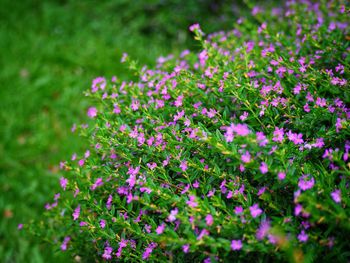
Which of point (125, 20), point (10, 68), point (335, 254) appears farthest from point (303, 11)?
point (10, 68)

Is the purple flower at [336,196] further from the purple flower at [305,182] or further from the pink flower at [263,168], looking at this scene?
the pink flower at [263,168]

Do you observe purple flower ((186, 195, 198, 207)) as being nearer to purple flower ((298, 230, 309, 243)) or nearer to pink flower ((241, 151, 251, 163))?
pink flower ((241, 151, 251, 163))

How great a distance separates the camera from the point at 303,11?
2701 mm

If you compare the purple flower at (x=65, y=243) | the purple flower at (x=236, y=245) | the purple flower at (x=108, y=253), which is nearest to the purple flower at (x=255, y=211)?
the purple flower at (x=236, y=245)

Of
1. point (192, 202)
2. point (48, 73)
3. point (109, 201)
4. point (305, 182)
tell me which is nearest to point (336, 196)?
point (305, 182)

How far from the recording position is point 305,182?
1.45m

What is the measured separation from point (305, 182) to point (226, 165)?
1.36 ft

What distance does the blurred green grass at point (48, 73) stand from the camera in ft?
11.4

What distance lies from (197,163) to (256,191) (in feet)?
0.95

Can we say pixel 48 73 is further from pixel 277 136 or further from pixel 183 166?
pixel 277 136

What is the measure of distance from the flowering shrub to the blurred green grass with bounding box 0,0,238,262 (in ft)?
4.07

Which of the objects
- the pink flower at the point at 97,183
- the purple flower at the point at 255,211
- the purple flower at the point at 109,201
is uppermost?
the pink flower at the point at 97,183

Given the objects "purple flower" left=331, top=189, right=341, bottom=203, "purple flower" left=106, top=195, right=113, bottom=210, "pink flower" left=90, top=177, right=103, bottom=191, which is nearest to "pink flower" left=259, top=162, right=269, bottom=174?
"purple flower" left=331, top=189, right=341, bottom=203

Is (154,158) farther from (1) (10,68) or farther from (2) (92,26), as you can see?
(2) (92,26)
